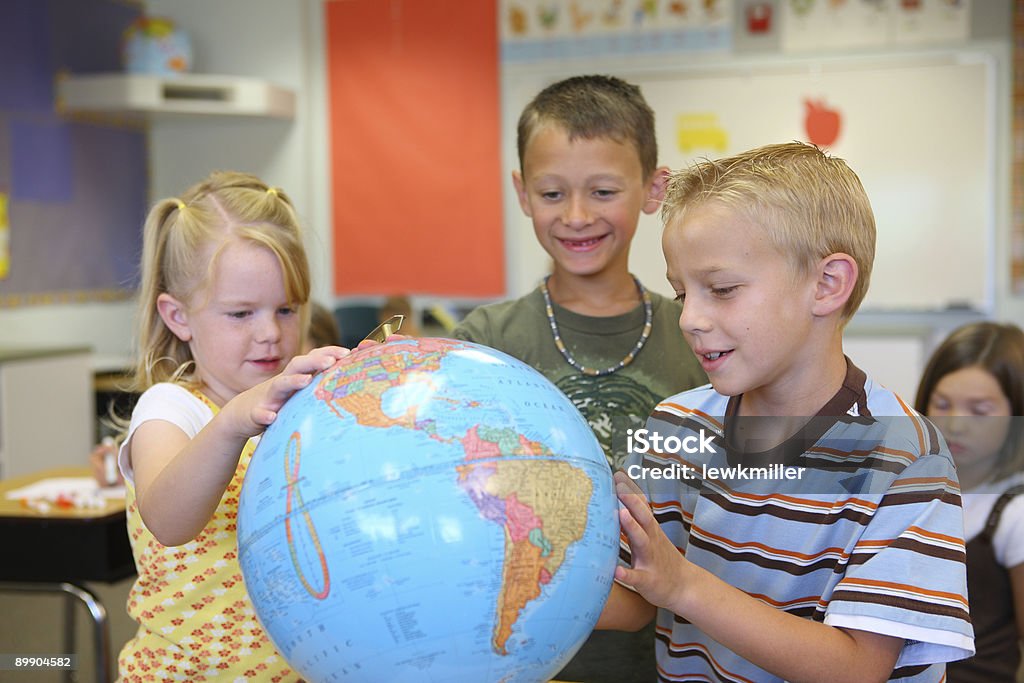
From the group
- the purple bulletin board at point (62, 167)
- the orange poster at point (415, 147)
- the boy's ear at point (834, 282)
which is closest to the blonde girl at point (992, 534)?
the boy's ear at point (834, 282)

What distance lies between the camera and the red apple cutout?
5406mm

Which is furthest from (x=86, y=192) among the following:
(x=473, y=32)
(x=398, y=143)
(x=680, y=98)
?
(x=680, y=98)

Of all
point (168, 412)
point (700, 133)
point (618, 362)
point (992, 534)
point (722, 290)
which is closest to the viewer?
point (722, 290)

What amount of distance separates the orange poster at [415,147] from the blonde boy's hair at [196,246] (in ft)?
14.4

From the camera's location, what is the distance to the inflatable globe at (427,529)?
0.98m

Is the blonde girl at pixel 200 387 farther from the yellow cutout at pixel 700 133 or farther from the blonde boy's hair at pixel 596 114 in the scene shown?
the yellow cutout at pixel 700 133

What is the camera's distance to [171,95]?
5941 mm

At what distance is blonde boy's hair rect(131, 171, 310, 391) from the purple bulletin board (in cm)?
393

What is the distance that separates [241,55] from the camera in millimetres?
6391

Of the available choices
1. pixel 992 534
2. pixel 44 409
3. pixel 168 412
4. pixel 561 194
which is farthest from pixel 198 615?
pixel 44 409

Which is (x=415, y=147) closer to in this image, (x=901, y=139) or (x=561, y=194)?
(x=901, y=139)

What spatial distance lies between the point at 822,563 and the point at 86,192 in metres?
5.71

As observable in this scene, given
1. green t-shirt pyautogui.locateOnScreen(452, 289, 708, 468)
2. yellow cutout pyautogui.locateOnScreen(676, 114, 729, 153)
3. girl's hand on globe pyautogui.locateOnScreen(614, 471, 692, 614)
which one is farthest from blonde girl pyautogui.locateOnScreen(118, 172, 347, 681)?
yellow cutout pyautogui.locateOnScreen(676, 114, 729, 153)

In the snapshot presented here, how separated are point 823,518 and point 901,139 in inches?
180
